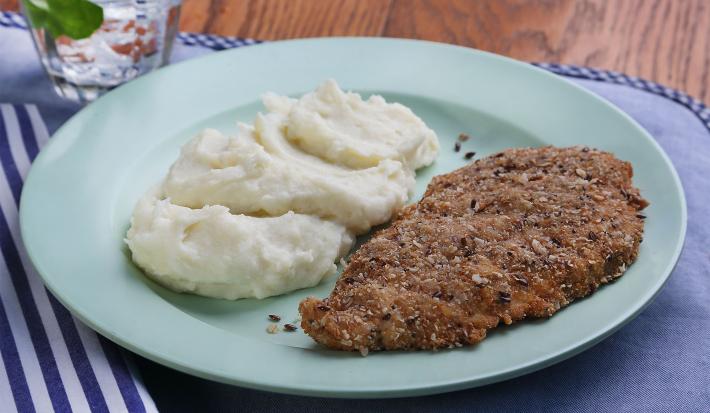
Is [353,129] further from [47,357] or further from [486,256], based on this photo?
[47,357]

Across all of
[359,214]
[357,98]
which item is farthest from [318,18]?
[359,214]

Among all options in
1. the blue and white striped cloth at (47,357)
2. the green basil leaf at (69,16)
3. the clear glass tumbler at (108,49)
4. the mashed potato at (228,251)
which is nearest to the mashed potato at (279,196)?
the mashed potato at (228,251)

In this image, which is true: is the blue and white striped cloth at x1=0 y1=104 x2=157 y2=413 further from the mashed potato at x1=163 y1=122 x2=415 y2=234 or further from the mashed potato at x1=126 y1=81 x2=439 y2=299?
the mashed potato at x1=163 y1=122 x2=415 y2=234

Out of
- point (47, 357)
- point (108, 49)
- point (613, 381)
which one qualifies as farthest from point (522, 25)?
point (47, 357)

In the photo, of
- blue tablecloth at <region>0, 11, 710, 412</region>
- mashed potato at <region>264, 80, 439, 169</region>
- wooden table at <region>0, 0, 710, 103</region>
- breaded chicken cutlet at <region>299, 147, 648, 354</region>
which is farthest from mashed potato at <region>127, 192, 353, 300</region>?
wooden table at <region>0, 0, 710, 103</region>

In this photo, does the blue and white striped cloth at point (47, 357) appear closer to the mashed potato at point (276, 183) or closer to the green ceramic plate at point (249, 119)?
the green ceramic plate at point (249, 119)

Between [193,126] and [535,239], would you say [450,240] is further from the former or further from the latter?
[193,126]
